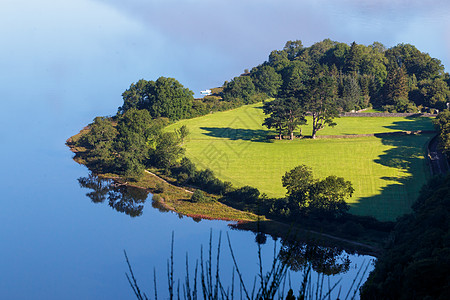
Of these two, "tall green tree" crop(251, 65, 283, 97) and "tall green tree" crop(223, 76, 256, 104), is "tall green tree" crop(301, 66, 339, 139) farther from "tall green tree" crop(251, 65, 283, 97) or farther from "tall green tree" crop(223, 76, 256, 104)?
"tall green tree" crop(251, 65, 283, 97)

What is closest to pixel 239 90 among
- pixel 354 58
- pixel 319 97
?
pixel 354 58

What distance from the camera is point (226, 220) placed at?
39.4 metres

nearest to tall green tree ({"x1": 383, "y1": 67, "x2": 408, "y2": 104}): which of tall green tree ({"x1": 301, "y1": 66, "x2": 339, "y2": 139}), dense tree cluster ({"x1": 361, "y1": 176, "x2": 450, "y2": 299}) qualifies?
tall green tree ({"x1": 301, "y1": 66, "x2": 339, "y2": 139})

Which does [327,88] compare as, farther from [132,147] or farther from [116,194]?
[116,194]

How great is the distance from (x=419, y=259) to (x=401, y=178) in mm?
23925

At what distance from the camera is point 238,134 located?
63.6 m

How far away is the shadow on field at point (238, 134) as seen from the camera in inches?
2397

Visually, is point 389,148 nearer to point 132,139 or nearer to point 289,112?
point 289,112

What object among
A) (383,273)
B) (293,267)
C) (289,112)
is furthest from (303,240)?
(289,112)

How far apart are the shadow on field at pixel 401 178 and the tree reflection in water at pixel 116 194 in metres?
20.9

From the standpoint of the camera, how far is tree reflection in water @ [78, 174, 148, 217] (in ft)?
145

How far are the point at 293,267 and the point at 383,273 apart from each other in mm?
10026

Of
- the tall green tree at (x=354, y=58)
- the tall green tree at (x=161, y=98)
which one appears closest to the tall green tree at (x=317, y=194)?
the tall green tree at (x=161, y=98)

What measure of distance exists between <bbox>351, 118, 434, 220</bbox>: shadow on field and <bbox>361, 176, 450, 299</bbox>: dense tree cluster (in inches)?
239
